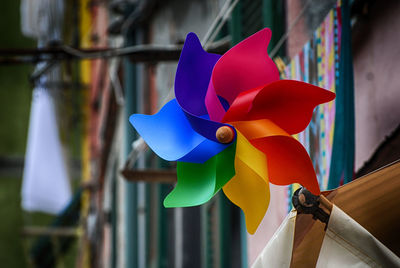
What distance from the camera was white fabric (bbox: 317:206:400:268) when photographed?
1.83 m

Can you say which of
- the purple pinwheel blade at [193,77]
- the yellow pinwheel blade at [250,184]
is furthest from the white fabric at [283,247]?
the purple pinwheel blade at [193,77]

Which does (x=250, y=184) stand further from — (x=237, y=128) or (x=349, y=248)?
(x=349, y=248)

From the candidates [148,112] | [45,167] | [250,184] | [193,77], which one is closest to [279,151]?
[250,184]

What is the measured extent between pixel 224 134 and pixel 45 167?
664 cm

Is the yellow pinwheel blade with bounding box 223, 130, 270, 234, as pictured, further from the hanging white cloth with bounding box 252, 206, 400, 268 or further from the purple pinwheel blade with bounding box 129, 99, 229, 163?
the hanging white cloth with bounding box 252, 206, 400, 268

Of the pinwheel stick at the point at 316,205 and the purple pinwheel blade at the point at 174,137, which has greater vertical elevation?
the purple pinwheel blade at the point at 174,137

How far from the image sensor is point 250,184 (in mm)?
2117

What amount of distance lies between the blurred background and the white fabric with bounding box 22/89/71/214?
2cm

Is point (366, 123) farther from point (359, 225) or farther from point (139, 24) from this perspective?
point (139, 24)

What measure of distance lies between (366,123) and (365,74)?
20 cm

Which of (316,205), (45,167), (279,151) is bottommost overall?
(45,167)

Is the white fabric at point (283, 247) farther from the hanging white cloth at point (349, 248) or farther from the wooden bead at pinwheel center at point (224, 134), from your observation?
the wooden bead at pinwheel center at point (224, 134)

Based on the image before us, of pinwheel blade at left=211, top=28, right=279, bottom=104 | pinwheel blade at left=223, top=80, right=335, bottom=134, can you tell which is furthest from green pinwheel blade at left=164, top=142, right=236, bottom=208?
pinwheel blade at left=211, top=28, right=279, bottom=104

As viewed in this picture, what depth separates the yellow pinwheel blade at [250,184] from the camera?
6.77 ft
